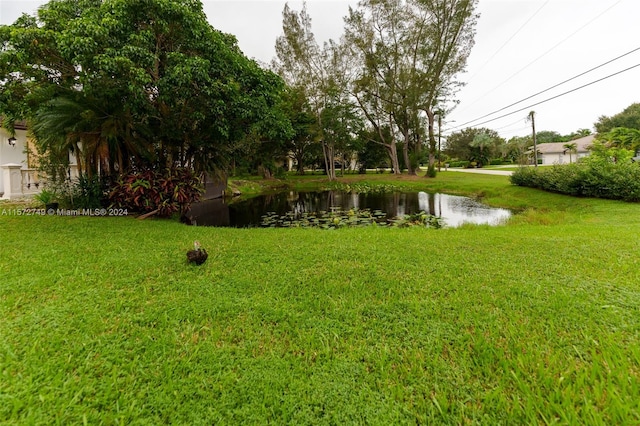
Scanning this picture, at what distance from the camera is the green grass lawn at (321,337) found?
1.54 metres

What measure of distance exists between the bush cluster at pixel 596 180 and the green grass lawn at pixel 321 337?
282 inches

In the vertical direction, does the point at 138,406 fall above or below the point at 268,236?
below

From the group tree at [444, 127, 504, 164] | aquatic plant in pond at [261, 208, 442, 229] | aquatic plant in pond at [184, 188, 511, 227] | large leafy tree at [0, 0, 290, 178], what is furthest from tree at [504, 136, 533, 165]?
large leafy tree at [0, 0, 290, 178]

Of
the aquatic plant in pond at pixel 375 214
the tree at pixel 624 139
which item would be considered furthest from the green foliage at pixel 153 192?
the tree at pixel 624 139

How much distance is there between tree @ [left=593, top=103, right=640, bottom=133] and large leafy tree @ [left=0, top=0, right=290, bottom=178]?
44265 millimetres

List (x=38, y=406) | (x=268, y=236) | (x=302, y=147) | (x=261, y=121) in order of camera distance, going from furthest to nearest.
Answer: (x=302, y=147) → (x=261, y=121) → (x=268, y=236) → (x=38, y=406)

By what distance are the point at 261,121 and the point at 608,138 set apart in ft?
90.5

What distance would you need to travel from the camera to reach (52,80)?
603 cm

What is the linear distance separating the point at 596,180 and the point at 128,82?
13726 mm

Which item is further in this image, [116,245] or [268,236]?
[268,236]

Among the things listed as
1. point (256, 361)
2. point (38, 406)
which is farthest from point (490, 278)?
point (38, 406)

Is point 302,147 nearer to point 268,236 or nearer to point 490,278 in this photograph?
point 268,236

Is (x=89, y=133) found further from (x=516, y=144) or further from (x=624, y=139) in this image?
(x=516, y=144)

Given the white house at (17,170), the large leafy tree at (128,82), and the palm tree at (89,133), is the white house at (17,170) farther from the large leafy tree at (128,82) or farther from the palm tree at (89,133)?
the large leafy tree at (128,82)
